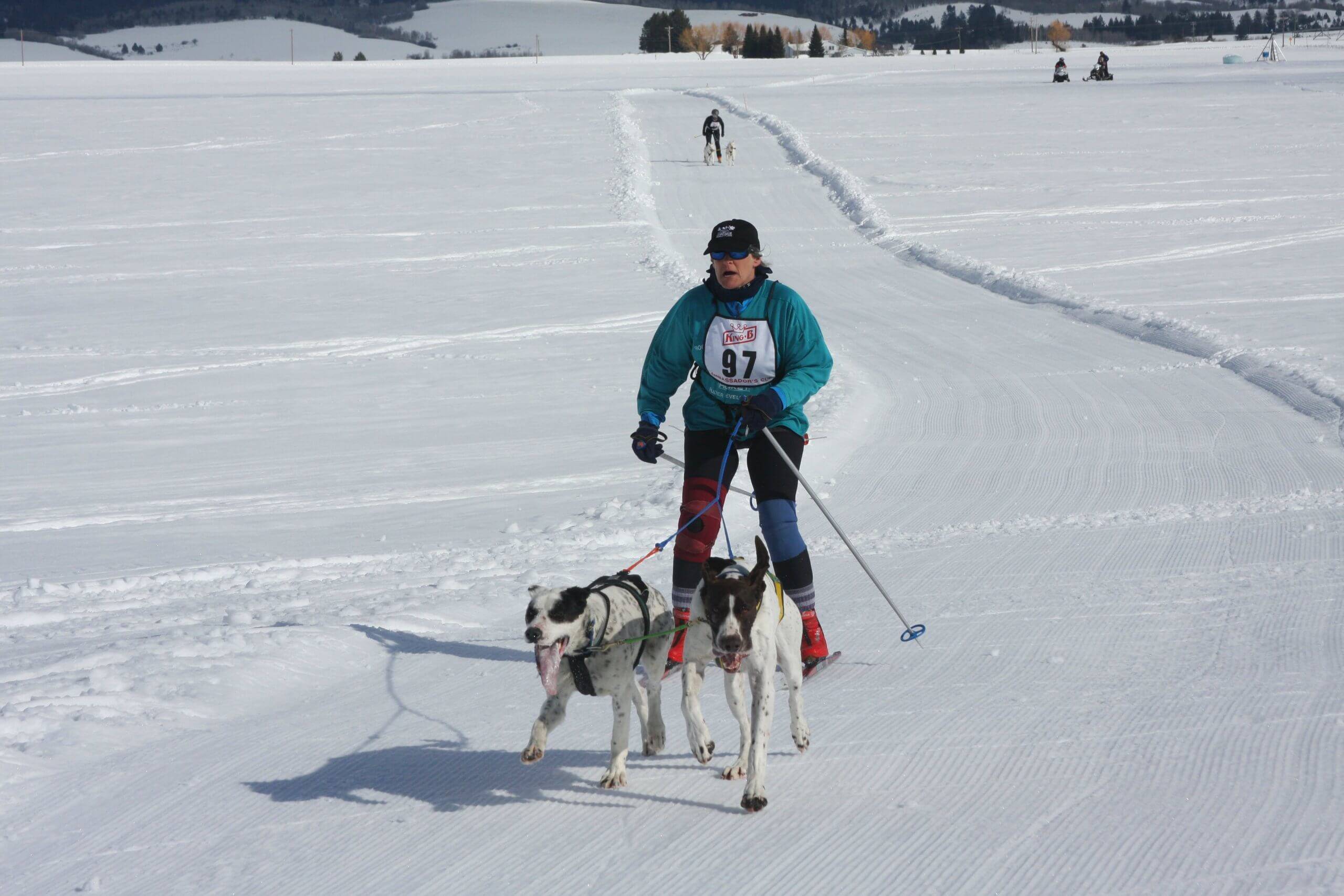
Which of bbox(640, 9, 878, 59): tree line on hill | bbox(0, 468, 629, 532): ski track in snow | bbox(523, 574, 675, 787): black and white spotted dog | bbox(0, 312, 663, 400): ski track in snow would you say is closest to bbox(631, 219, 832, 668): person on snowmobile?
bbox(523, 574, 675, 787): black and white spotted dog

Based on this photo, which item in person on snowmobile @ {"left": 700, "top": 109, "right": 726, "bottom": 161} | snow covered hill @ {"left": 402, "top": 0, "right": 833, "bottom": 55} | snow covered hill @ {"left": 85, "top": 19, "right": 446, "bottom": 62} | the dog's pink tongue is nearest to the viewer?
A: the dog's pink tongue

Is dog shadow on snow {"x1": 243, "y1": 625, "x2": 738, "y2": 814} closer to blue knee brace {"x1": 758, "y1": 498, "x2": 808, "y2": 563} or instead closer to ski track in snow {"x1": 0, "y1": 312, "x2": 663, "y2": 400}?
blue knee brace {"x1": 758, "y1": 498, "x2": 808, "y2": 563}

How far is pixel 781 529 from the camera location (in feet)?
15.7

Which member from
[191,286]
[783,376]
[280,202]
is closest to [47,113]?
[280,202]

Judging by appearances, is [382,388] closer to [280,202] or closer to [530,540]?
[530,540]

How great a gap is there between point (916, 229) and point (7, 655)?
63.2 ft

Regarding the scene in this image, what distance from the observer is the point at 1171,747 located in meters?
4.18

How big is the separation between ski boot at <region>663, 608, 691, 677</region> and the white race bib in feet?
2.98

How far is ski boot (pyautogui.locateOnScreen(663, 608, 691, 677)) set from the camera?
15.6 feet

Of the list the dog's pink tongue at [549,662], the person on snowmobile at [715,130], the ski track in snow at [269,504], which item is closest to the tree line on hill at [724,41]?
the person on snowmobile at [715,130]

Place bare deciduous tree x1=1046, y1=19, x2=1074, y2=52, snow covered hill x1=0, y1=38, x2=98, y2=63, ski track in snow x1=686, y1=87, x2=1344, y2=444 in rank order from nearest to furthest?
1. ski track in snow x1=686, y1=87, x2=1344, y2=444
2. bare deciduous tree x1=1046, y1=19, x2=1074, y2=52
3. snow covered hill x1=0, y1=38, x2=98, y2=63

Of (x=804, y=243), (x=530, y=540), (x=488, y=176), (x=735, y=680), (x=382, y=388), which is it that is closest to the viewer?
(x=735, y=680)

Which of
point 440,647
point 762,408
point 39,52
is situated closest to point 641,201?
point 440,647

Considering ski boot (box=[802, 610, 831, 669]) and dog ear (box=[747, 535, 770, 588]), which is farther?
ski boot (box=[802, 610, 831, 669])
